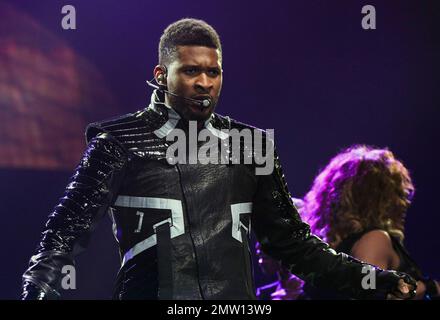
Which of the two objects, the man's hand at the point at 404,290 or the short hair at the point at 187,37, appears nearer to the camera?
the man's hand at the point at 404,290

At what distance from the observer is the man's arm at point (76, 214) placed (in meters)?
2.25

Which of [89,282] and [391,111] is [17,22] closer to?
[89,282]

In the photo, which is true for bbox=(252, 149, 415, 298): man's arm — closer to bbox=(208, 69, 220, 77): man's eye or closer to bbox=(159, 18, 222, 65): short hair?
bbox=(208, 69, 220, 77): man's eye

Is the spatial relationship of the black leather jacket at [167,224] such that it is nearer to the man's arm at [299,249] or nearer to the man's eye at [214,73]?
the man's arm at [299,249]

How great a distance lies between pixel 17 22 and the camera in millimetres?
4910

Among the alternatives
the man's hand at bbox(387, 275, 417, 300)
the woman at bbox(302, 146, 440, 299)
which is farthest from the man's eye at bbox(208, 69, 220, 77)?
the woman at bbox(302, 146, 440, 299)

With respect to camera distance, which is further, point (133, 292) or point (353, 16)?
point (353, 16)

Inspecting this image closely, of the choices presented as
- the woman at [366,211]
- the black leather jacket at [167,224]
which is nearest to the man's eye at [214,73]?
the black leather jacket at [167,224]

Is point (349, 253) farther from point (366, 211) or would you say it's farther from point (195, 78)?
point (195, 78)

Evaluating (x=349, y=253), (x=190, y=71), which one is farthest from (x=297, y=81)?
(x=190, y=71)

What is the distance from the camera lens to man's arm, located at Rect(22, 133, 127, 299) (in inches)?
88.7
